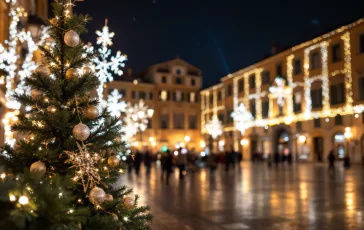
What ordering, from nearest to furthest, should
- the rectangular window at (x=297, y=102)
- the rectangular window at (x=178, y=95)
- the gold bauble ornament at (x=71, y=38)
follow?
1. the gold bauble ornament at (x=71, y=38)
2. the rectangular window at (x=297, y=102)
3. the rectangular window at (x=178, y=95)

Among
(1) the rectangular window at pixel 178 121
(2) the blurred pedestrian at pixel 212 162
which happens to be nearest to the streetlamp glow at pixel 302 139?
(2) the blurred pedestrian at pixel 212 162

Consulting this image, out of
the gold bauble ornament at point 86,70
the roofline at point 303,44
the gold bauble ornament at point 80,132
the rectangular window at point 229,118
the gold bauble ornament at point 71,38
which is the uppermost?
the roofline at point 303,44

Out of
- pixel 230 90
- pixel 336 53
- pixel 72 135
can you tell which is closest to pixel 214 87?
pixel 230 90

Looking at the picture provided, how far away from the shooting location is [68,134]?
15.5 feet

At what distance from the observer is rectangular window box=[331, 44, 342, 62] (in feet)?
125

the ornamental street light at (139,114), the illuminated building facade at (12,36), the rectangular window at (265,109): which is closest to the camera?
the illuminated building facade at (12,36)

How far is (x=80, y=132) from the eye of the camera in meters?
4.45

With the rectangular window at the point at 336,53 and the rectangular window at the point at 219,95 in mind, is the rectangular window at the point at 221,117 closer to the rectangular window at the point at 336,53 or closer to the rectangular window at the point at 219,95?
the rectangular window at the point at 219,95

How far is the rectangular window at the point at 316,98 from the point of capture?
1592 inches

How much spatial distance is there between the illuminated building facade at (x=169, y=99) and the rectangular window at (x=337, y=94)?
28881 mm

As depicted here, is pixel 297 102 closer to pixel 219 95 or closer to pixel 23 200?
pixel 219 95

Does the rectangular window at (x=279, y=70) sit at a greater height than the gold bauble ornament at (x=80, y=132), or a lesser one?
greater

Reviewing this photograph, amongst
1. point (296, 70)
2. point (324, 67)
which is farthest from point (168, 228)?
point (296, 70)

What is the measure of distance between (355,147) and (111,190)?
3427cm
